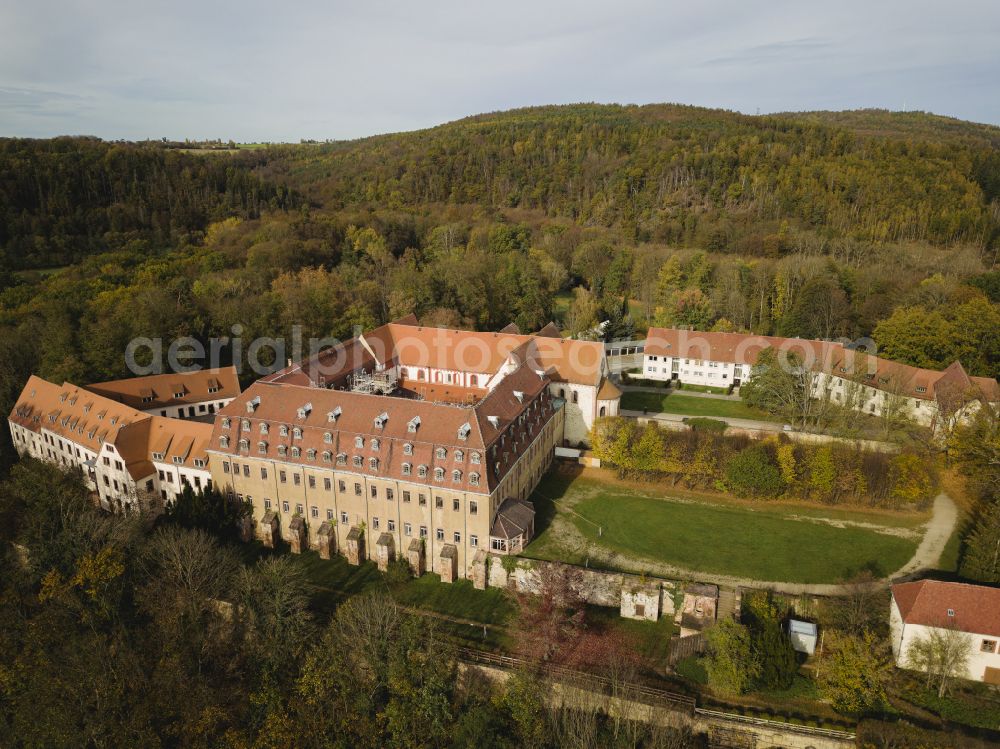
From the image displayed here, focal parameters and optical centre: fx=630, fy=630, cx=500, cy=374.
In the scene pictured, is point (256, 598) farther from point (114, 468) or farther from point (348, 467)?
point (114, 468)

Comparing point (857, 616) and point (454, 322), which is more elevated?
point (454, 322)

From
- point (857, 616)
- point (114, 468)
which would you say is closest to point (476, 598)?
point (857, 616)

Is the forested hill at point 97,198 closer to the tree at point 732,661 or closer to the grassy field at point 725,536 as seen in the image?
the grassy field at point 725,536

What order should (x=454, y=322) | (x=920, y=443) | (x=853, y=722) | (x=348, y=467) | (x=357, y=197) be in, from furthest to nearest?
(x=357, y=197), (x=454, y=322), (x=920, y=443), (x=348, y=467), (x=853, y=722)

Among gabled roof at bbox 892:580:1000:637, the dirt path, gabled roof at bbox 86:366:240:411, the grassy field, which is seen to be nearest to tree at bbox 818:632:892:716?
gabled roof at bbox 892:580:1000:637

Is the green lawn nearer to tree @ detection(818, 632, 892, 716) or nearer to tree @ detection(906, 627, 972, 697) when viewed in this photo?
tree @ detection(906, 627, 972, 697)

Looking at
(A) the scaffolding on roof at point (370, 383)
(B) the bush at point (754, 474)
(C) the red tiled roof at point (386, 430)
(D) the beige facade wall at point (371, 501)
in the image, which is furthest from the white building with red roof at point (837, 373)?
(D) the beige facade wall at point (371, 501)

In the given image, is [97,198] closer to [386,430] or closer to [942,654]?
[386,430]
